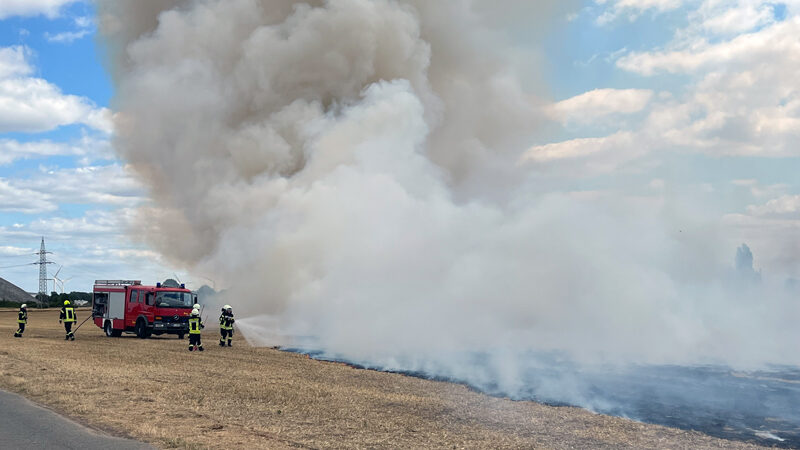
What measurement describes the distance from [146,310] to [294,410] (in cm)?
2104

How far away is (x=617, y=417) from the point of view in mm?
14281

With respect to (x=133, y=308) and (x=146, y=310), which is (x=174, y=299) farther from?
(x=133, y=308)

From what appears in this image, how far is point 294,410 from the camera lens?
13.3 metres

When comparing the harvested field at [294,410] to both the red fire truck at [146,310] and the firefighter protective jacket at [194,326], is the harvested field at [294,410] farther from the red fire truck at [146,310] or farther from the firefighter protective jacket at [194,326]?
the red fire truck at [146,310]

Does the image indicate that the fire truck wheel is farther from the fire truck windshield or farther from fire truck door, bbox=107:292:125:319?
fire truck door, bbox=107:292:125:319

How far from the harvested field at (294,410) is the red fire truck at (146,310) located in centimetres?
1091

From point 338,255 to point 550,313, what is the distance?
923 cm

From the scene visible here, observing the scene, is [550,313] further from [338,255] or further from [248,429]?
[248,429]

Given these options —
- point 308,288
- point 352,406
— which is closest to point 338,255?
point 308,288

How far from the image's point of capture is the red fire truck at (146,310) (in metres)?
31.9

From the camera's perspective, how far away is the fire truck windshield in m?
32.3

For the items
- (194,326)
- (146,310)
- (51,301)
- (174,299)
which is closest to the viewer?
(194,326)

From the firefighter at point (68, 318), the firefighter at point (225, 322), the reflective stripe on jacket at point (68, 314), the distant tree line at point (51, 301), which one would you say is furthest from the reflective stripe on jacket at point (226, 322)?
the distant tree line at point (51, 301)

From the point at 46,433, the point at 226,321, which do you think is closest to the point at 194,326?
the point at 226,321
